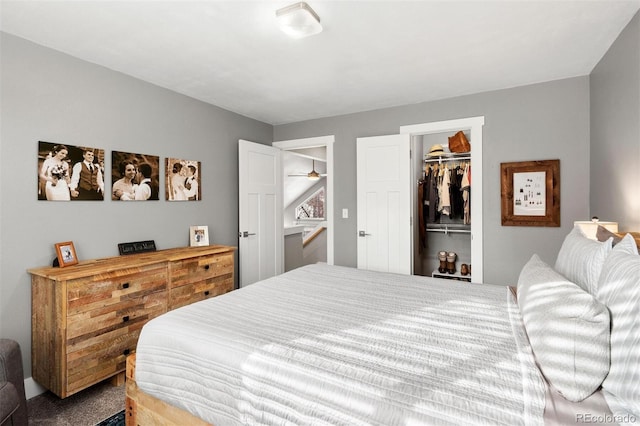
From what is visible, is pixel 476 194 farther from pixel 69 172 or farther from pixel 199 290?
pixel 69 172

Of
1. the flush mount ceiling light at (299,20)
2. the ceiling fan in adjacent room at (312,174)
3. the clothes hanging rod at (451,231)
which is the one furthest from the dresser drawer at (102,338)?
the ceiling fan in adjacent room at (312,174)

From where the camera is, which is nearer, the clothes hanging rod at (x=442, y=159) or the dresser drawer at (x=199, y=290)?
the dresser drawer at (x=199, y=290)

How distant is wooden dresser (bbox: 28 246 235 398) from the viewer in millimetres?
2119

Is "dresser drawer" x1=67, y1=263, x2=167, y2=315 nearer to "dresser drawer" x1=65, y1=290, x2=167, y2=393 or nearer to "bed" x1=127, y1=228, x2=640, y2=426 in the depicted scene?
"dresser drawer" x1=65, y1=290, x2=167, y2=393

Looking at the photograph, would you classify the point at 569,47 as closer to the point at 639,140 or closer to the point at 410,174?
the point at 639,140

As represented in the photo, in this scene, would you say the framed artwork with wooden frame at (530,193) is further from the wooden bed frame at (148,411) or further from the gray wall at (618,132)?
the wooden bed frame at (148,411)

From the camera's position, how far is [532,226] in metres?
3.24

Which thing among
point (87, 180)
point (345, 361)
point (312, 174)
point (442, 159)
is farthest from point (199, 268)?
point (312, 174)

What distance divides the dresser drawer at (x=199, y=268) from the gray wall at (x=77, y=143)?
0.50 m

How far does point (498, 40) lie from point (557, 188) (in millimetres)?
1628

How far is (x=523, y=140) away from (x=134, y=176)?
380 centimetres

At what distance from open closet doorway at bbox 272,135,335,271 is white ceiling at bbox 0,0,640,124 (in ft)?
4.11

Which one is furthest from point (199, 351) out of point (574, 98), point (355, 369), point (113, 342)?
point (574, 98)

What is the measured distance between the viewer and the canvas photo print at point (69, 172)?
2.38 m
